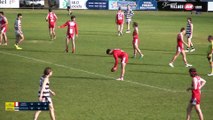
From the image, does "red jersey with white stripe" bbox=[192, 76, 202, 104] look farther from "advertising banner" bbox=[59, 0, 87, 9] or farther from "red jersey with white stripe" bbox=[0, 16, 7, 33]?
"advertising banner" bbox=[59, 0, 87, 9]

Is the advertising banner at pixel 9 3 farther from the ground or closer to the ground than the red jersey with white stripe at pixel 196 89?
farther from the ground

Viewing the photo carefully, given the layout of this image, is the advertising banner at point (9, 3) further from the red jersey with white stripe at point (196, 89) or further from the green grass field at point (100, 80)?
the red jersey with white stripe at point (196, 89)

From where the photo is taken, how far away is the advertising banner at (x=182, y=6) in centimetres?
8431

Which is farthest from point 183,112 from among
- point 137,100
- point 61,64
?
point 61,64

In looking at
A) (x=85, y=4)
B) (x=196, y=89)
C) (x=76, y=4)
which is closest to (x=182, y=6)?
(x=85, y=4)

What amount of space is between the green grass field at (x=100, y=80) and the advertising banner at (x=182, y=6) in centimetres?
3968

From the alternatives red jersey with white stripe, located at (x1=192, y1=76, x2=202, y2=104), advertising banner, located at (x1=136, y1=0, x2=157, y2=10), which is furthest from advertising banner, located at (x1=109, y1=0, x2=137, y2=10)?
red jersey with white stripe, located at (x1=192, y1=76, x2=202, y2=104)

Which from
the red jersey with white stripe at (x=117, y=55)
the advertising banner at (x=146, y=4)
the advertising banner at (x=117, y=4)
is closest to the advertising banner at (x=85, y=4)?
the advertising banner at (x=117, y=4)

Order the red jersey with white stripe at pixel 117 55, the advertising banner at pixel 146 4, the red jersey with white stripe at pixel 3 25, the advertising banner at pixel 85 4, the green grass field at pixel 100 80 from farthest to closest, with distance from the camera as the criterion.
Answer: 1. the advertising banner at pixel 146 4
2. the advertising banner at pixel 85 4
3. the red jersey with white stripe at pixel 3 25
4. the red jersey with white stripe at pixel 117 55
5. the green grass field at pixel 100 80

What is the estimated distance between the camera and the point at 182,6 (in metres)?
86.2

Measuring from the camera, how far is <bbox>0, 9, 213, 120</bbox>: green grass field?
19.5 meters

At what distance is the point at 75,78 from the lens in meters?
26.3

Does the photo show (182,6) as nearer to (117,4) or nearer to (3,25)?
(117,4)

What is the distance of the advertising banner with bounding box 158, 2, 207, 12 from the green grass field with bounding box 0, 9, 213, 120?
39680mm
